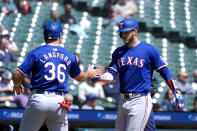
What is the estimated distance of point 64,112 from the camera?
3938mm

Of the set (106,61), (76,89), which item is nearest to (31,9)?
(106,61)

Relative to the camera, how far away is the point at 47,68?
3936 millimetres

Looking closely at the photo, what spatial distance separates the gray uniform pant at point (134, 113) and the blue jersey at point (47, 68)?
2.07 ft

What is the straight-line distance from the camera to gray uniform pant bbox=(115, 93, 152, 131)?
13.0ft

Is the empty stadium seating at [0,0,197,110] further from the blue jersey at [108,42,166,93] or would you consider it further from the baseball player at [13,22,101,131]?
the baseball player at [13,22,101,131]

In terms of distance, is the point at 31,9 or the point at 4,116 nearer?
the point at 4,116

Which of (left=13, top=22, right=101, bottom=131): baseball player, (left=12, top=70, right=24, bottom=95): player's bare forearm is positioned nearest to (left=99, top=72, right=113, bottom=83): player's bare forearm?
(left=13, top=22, right=101, bottom=131): baseball player

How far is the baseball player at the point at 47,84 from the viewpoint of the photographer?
383cm

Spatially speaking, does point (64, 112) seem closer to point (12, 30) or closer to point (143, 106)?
point (143, 106)

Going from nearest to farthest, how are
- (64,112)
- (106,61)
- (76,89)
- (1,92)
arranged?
1. (64,112)
2. (1,92)
3. (76,89)
4. (106,61)

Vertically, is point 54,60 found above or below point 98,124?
above

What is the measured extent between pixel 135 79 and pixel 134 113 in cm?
36

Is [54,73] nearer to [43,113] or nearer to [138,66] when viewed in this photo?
[43,113]

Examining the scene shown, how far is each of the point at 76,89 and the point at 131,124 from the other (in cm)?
449
